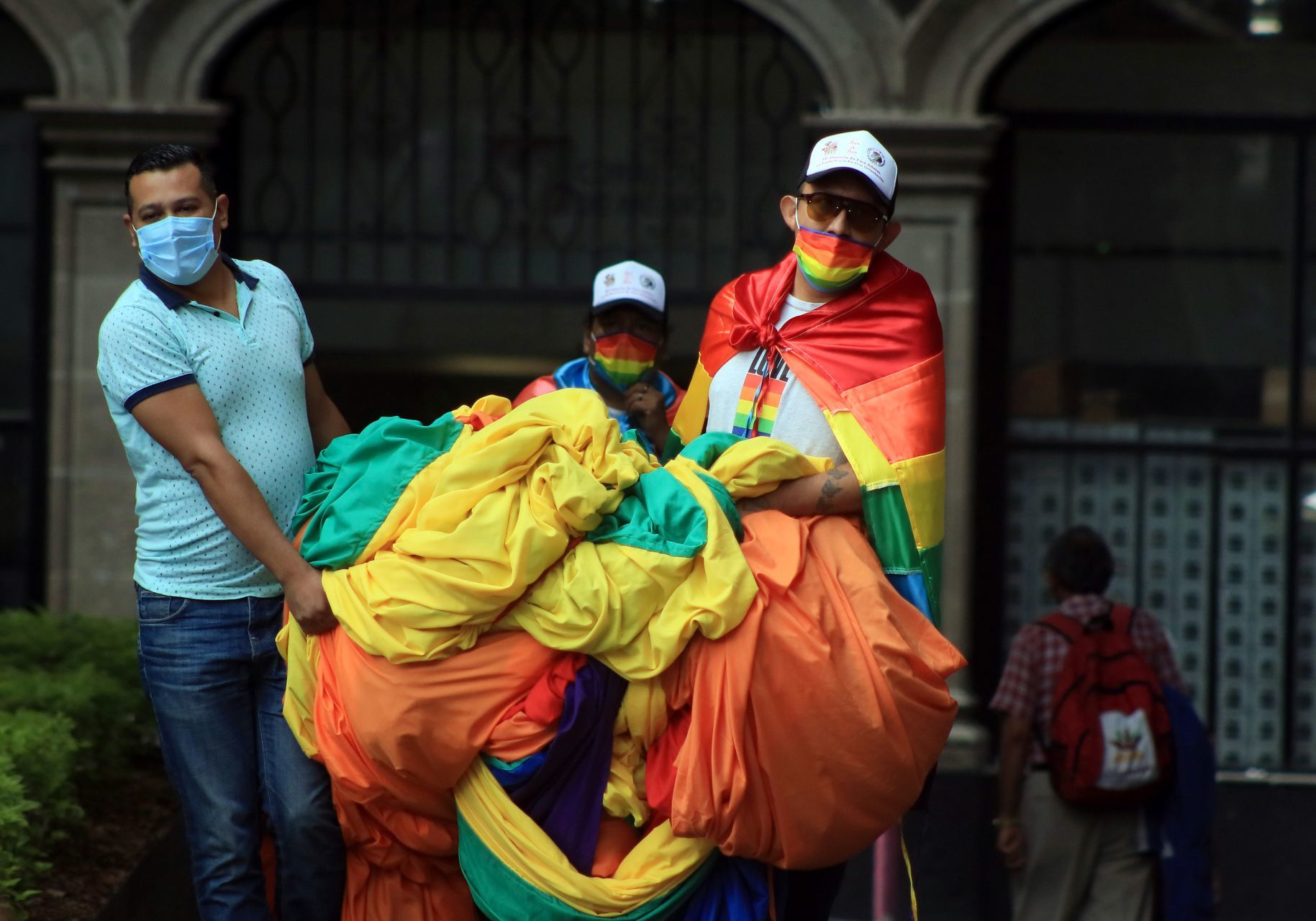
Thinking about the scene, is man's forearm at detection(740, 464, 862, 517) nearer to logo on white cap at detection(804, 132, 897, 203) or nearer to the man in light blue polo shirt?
logo on white cap at detection(804, 132, 897, 203)

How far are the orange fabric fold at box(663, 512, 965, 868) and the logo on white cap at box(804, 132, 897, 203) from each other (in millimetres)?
864

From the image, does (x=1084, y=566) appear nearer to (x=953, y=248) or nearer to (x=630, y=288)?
(x=953, y=248)

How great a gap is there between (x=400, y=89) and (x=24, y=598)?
285cm

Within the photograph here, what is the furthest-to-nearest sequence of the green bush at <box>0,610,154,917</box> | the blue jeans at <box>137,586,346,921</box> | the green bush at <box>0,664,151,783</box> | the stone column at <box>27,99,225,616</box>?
1. the stone column at <box>27,99,225,616</box>
2. the green bush at <box>0,664,151,783</box>
3. the green bush at <box>0,610,154,917</box>
4. the blue jeans at <box>137,586,346,921</box>

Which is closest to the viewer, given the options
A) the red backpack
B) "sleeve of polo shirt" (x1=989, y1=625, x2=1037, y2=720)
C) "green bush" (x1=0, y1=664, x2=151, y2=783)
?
"green bush" (x1=0, y1=664, x2=151, y2=783)

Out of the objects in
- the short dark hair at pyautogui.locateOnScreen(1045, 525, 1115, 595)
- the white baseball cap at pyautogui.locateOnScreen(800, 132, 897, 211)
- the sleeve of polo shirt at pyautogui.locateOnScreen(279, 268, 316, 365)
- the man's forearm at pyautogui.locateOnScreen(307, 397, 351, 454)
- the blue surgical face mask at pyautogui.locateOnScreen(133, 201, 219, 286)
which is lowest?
the short dark hair at pyautogui.locateOnScreen(1045, 525, 1115, 595)

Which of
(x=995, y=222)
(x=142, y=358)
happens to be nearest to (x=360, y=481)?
(x=142, y=358)

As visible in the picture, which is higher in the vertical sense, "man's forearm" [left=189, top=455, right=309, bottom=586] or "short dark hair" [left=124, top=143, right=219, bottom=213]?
"short dark hair" [left=124, top=143, right=219, bottom=213]

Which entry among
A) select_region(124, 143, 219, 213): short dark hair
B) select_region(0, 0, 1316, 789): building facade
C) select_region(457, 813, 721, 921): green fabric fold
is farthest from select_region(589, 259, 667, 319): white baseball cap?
select_region(0, 0, 1316, 789): building facade

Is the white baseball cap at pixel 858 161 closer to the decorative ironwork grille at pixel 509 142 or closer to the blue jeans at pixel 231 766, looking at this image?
the blue jeans at pixel 231 766

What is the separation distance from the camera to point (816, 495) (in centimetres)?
346

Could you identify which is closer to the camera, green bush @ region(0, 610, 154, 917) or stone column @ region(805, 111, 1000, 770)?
green bush @ region(0, 610, 154, 917)

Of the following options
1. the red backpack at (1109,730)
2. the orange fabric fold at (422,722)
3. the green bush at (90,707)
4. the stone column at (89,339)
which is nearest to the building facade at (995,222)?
the stone column at (89,339)

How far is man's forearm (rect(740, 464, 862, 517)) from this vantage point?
345 cm
